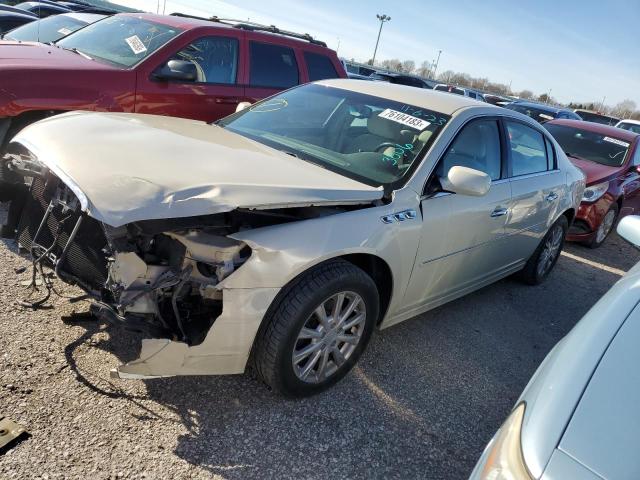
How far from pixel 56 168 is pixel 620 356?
246 cm

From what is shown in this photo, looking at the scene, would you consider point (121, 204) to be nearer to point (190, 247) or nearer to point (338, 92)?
point (190, 247)

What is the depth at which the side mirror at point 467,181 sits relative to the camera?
291 cm

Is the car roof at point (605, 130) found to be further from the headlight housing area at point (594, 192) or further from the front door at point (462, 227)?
the front door at point (462, 227)

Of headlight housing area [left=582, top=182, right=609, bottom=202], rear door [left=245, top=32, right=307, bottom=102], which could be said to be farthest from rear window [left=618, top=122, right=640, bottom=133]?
rear door [left=245, top=32, right=307, bottom=102]

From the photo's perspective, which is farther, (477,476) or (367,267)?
(367,267)

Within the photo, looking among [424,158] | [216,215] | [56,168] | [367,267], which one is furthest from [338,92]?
[56,168]

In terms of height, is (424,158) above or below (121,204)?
above

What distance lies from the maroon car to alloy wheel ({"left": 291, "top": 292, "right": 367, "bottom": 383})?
4.84 m

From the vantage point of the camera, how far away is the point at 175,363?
2.28m

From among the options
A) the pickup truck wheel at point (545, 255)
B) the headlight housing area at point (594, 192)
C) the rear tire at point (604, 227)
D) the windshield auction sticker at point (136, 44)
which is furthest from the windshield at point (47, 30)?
the rear tire at point (604, 227)

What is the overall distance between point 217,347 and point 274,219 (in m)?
0.65

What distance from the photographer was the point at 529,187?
13.2 ft

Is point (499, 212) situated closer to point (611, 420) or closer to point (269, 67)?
point (611, 420)

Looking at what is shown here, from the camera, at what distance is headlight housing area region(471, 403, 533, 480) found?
1521 mm
